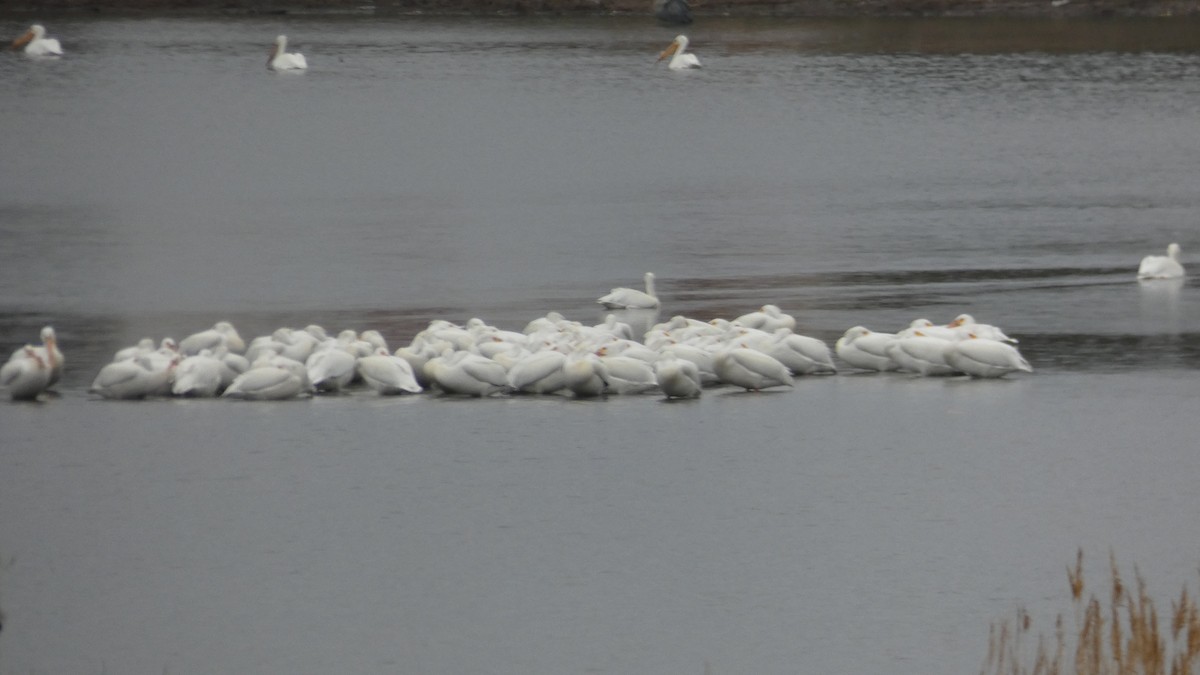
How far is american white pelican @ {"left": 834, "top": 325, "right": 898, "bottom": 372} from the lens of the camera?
1463 cm

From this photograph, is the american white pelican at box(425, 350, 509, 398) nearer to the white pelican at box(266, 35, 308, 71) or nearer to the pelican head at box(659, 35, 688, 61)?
the white pelican at box(266, 35, 308, 71)

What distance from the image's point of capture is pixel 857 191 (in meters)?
27.4

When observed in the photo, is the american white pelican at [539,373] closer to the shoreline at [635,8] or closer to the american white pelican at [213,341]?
the american white pelican at [213,341]

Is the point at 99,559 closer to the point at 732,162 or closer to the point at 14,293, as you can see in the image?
the point at 14,293

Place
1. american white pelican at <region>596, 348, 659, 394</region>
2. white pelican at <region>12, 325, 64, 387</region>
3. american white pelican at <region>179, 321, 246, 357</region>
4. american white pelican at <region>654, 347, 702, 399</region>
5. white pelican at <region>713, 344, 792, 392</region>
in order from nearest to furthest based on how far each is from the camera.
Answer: american white pelican at <region>654, 347, 702, 399</region> → white pelican at <region>12, 325, 64, 387</region> → american white pelican at <region>596, 348, 659, 394</region> → white pelican at <region>713, 344, 792, 392</region> → american white pelican at <region>179, 321, 246, 357</region>

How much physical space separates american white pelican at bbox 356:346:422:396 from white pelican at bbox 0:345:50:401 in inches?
83.4

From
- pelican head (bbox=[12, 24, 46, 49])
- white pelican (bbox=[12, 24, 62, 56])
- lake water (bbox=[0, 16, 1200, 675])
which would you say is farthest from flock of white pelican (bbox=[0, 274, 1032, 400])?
pelican head (bbox=[12, 24, 46, 49])

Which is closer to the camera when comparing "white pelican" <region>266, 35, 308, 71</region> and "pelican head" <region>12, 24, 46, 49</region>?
"white pelican" <region>266, 35, 308, 71</region>

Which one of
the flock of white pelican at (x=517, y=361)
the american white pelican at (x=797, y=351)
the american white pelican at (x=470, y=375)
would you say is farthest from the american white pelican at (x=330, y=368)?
the american white pelican at (x=797, y=351)

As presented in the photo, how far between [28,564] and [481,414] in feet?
12.6

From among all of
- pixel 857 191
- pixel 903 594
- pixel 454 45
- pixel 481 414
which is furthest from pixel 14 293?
pixel 454 45

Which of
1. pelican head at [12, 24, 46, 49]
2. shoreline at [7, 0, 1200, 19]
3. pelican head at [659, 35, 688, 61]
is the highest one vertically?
shoreline at [7, 0, 1200, 19]

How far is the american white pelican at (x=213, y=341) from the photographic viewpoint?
1486 cm

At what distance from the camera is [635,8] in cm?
6712
